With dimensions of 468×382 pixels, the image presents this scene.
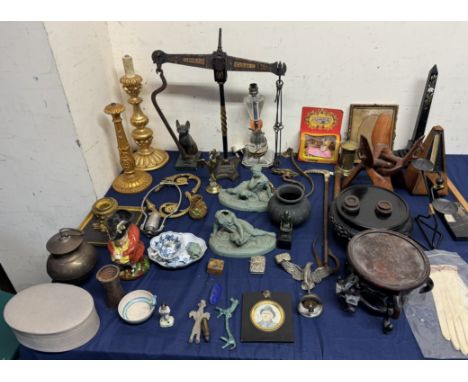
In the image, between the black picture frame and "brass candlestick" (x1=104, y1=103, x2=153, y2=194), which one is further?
"brass candlestick" (x1=104, y1=103, x2=153, y2=194)

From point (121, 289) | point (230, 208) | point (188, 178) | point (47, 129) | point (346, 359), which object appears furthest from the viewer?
point (188, 178)

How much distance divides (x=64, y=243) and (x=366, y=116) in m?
1.71

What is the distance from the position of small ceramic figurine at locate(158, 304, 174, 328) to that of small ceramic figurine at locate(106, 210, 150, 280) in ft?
0.78

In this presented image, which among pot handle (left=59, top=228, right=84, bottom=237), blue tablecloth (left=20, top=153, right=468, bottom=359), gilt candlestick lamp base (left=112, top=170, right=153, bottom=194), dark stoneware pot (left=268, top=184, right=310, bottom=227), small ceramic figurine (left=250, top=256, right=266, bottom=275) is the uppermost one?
pot handle (left=59, top=228, right=84, bottom=237)

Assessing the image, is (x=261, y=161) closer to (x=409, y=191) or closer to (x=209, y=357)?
(x=409, y=191)

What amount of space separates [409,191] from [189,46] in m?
1.41

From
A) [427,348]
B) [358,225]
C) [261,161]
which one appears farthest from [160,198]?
[427,348]

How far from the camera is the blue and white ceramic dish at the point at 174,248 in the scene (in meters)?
1.61

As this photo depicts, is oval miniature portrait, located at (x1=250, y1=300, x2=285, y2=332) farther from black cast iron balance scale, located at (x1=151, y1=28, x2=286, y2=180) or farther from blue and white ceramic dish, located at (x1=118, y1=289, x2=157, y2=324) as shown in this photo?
black cast iron balance scale, located at (x1=151, y1=28, x2=286, y2=180)

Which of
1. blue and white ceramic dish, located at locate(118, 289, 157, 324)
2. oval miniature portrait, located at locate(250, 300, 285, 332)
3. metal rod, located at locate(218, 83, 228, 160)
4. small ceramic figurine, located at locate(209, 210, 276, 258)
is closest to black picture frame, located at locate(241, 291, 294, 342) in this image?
oval miniature portrait, located at locate(250, 300, 285, 332)

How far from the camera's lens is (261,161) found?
7.29ft

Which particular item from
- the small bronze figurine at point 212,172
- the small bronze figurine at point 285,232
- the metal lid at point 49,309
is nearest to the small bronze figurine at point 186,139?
the small bronze figurine at point 212,172

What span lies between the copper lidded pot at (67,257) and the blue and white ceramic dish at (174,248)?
0.92ft

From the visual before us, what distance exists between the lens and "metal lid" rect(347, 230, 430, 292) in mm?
1283
